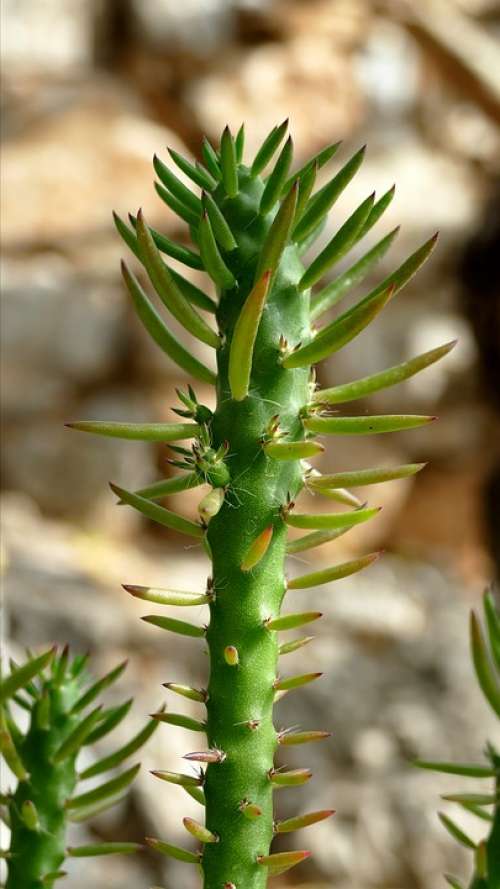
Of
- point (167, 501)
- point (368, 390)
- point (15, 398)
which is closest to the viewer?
point (368, 390)

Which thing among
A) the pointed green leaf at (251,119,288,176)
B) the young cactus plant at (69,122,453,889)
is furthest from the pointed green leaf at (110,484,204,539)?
the pointed green leaf at (251,119,288,176)

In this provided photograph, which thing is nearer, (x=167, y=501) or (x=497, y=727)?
(x=497, y=727)

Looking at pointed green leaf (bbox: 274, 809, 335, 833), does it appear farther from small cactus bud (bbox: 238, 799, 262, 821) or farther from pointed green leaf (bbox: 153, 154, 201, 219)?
pointed green leaf (bbox: 153, 154, 201, 219)

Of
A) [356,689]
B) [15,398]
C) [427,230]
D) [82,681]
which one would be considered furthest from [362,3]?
[82,681]

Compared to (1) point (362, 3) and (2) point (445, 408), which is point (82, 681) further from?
(1) point (362, 3)

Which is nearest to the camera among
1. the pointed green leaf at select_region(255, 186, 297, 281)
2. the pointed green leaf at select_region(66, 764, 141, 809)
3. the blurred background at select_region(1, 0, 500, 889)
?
the pointed green leaf at select_region(255, 186, 297, 281)

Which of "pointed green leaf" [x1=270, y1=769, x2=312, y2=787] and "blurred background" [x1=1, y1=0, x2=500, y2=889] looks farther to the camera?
"blurred background" [x1=1, y1=0, x2=500, y2=889]

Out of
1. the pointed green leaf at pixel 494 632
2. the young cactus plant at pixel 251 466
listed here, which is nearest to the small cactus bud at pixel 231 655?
the young cactus plant at pixel 251 466

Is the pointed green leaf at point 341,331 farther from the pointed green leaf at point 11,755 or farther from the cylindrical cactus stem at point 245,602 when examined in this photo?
the pointed green leaf at point 11,755

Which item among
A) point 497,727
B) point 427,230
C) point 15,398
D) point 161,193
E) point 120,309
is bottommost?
point 161,193
